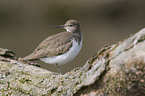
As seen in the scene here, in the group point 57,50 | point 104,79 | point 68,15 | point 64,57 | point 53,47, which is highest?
point 68,15

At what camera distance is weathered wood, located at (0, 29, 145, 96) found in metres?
2.59

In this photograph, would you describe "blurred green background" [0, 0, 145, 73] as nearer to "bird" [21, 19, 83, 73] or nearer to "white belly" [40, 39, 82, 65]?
"bird" [21, 19, 83, 73]

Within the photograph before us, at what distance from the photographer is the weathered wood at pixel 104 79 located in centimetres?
259

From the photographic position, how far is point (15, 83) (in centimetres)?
420

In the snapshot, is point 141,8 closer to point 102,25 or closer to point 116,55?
point 102,25

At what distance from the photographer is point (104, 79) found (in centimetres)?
289

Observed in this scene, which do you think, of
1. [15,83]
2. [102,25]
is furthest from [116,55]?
[102,25]

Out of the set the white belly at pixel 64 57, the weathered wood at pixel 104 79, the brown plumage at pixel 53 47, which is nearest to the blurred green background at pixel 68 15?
the brown plumage at pixel 53 47

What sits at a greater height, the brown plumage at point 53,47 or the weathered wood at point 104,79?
the brown plumage at point 53,47

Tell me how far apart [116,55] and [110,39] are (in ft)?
44.5

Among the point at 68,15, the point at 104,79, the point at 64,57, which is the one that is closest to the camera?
the point at 104,79

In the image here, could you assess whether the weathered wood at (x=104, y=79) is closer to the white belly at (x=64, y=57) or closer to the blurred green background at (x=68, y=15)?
the white belly at (x=64, y=57)

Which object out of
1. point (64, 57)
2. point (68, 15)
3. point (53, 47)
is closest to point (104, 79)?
point (64, 57)

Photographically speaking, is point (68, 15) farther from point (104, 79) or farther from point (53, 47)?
point (104, 79)
